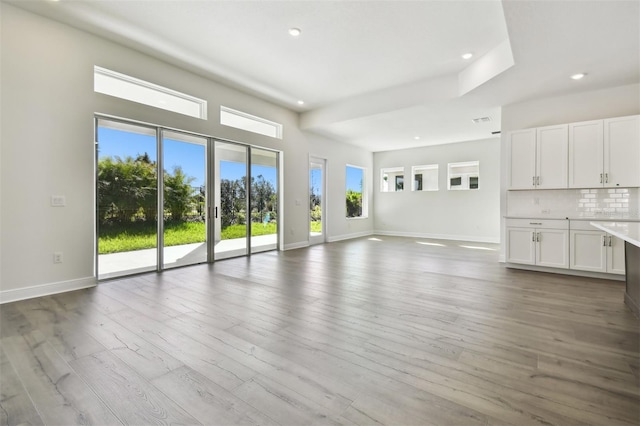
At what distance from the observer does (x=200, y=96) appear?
530cm

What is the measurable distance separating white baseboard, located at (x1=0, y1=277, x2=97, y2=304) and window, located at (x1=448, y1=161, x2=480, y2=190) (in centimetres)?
899

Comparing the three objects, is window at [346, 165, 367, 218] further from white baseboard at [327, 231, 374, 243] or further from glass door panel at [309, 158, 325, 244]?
glass door panel at [309, 158, 325, 244]

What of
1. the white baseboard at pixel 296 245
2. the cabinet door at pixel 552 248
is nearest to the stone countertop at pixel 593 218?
the cabinet door at pixel 552 248

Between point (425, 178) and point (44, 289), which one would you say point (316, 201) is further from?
point (44, 289)

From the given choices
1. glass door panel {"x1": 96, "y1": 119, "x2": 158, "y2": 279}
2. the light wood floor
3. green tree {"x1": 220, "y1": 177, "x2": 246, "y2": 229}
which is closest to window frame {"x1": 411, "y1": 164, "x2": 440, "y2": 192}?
the light wood floor

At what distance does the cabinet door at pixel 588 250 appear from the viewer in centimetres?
434

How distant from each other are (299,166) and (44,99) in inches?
189

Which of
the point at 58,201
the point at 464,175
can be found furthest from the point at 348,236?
the point at 58,201

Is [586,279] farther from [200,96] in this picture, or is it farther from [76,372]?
[200,96]

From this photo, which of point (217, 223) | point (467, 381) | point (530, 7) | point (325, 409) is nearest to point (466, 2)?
point (530, 7)

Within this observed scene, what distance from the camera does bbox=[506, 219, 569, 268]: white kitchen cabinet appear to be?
466cm

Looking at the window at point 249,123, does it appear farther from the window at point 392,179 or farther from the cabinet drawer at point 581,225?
the cabinet drawer at point 581,225

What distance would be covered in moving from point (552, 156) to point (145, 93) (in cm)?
659

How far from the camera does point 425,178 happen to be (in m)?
9.71
